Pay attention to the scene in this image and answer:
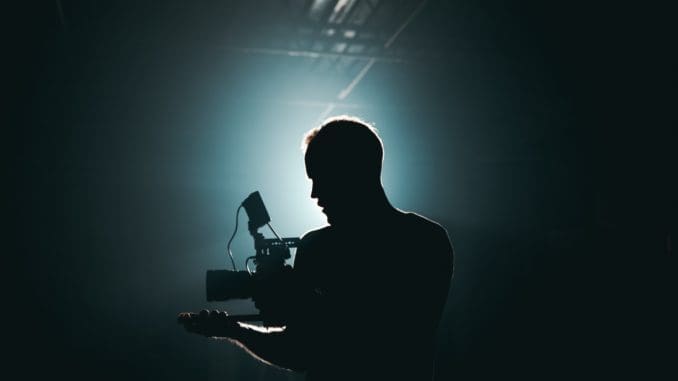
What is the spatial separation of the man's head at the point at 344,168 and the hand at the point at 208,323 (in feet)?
1.16

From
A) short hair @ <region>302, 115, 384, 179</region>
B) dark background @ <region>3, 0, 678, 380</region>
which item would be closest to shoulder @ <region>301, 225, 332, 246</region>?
short hair @ <region>302, 115, 384, 179</region>

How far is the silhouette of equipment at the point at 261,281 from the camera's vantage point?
126 centimetres

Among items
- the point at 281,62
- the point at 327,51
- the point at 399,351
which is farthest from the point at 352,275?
the point at 281,62

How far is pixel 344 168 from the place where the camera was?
1346 mm

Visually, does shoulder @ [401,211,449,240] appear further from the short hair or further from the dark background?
the dark background

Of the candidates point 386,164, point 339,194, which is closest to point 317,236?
point 339,194

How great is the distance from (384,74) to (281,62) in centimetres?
122

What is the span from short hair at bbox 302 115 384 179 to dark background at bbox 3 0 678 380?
4342mm

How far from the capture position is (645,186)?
6.13m

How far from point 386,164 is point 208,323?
6.30 metres

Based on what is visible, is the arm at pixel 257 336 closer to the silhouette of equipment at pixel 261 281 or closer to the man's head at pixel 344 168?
the silhouette of equipment at pixel 261 281

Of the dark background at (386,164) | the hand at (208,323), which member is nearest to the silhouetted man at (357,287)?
the hand at (208,323)

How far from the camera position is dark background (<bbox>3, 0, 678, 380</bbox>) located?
5.80m

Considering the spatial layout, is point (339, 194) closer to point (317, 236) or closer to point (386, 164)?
point (317, 236)
